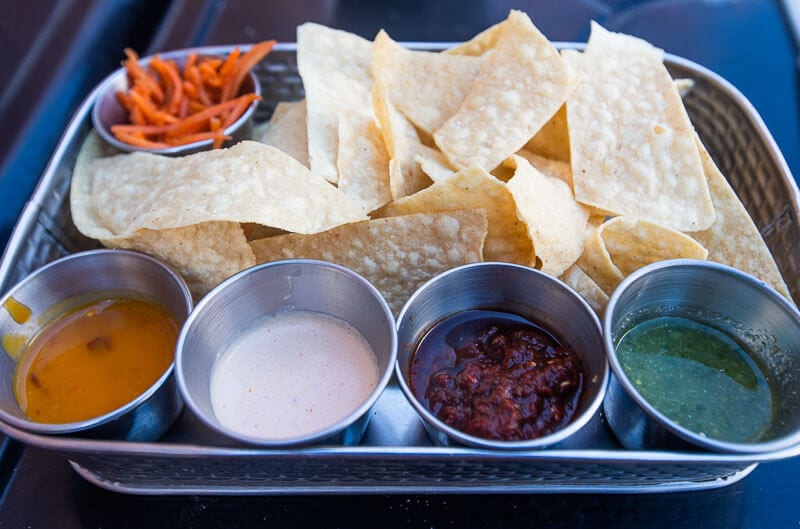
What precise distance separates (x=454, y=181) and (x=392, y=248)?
9.3 inches

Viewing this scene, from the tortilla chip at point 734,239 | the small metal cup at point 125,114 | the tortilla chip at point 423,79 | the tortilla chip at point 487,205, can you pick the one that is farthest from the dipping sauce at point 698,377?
the small metal cup at point 125,114

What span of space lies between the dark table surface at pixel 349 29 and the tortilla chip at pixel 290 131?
72 centimetres

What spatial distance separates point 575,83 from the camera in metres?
1.78

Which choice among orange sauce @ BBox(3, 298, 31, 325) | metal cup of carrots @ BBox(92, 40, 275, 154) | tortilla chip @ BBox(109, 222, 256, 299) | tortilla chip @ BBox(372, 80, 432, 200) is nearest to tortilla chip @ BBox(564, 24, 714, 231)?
tortilla chip @ BBox(372, 80, 432, 200)

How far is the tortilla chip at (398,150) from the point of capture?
1.68 metres

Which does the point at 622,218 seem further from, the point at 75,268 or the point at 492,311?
the point at 75,268

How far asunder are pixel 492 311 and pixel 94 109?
1.38m

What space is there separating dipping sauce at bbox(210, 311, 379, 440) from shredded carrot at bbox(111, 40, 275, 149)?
2.29 ft

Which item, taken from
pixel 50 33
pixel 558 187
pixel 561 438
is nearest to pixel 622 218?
pixel 558 187

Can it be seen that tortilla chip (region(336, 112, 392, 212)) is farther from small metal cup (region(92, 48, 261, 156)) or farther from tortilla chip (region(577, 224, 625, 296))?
tortilla chip (region(577, 224, 625, 296))

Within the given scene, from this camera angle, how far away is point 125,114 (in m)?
2.08

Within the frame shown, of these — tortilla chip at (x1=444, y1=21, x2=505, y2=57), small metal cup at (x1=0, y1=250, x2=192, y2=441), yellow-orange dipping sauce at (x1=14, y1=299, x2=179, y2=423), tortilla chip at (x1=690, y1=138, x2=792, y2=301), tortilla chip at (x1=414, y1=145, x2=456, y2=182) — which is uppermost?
tortilla chip at (x1=444, y1=21, x2=505, y2=57)

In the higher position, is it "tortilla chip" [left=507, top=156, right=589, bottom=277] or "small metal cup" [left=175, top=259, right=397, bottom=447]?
"tortilla chip" [left=507, top=156, right=589, bottom=277]

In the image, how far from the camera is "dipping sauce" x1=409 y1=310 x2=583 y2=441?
1.31 metres
